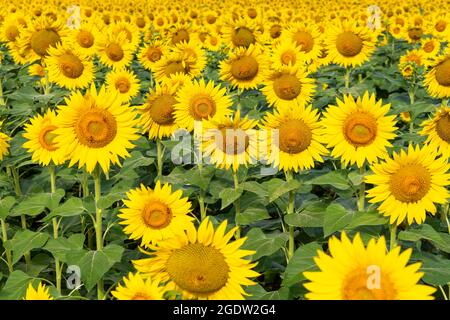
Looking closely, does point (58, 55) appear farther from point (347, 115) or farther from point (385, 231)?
point (385, 231)

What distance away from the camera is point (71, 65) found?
613 centimetres

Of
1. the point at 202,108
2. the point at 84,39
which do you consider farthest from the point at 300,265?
the point at 84,39

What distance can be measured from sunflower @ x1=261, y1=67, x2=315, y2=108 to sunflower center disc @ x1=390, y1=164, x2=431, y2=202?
2.37m

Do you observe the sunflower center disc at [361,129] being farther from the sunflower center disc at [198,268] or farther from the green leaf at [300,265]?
→ the sunflower center disc at [198,268]

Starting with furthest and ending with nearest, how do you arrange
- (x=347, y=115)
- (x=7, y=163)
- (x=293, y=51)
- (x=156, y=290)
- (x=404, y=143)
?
(x=293, y=51)
(x=404, y=143)
(x=7, y=163)
(x=347, y=115)
(x=156, y=290)

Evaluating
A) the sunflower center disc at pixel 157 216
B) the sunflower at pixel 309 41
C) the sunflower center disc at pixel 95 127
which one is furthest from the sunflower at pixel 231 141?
the sunflower at pixel 309 41

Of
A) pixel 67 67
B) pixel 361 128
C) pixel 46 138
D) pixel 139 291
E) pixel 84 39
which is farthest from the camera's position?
pixel 84 39

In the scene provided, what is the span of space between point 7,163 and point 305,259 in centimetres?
300

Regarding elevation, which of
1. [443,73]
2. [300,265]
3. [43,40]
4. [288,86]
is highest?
[43,40]

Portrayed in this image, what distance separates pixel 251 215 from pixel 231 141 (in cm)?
62

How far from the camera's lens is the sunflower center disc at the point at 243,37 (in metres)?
7.25

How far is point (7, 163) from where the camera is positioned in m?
4.80

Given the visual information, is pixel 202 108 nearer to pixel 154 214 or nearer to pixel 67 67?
pixel 154 214

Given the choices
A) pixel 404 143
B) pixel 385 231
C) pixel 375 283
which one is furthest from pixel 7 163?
pixel 404 143
